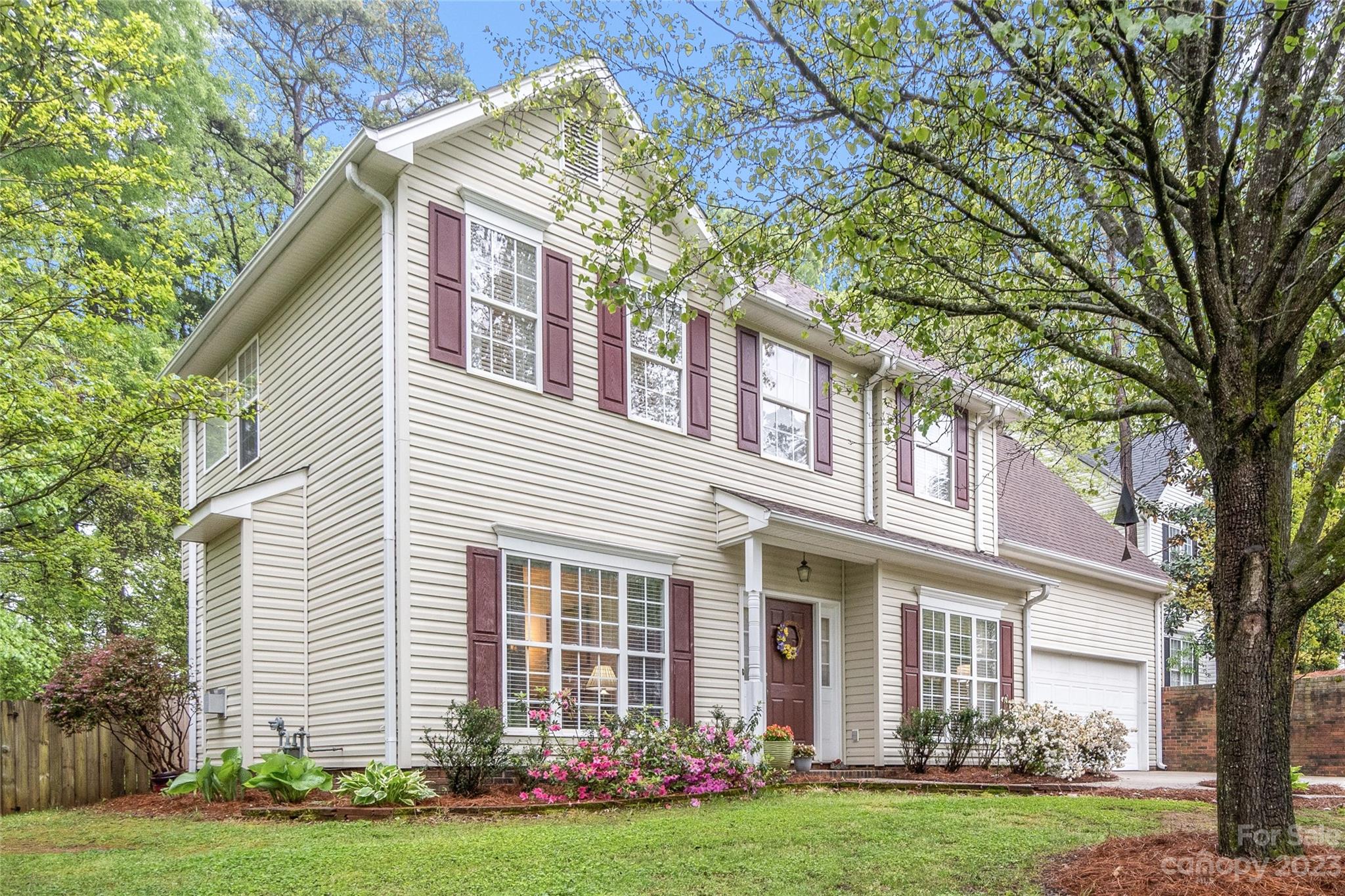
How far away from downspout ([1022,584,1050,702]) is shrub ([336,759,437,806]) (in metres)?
10.5

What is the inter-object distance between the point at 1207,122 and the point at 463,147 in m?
6.82

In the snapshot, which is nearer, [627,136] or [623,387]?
[623,387]

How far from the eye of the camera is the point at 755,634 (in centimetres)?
1091

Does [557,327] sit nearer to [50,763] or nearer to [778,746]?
[778,746]

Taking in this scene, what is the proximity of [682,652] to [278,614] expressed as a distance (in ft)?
14.1

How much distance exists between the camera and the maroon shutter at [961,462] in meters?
15.6

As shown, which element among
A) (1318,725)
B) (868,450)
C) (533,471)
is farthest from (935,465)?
(1318,725)

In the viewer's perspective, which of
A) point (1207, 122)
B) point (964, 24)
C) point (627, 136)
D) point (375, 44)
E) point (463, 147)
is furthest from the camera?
point (375, 44)

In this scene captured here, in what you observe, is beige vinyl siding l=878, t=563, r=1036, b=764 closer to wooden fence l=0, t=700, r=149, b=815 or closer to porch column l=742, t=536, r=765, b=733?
porch column l=742, t=536, r=765, b=733

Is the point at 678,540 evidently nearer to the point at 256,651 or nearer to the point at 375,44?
the point at 256,651

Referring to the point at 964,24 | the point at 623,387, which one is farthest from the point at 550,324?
the point at 964,24

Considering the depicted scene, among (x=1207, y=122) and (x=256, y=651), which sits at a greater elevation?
(x=1207, y=122)

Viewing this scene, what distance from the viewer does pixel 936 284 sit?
23.8 ft

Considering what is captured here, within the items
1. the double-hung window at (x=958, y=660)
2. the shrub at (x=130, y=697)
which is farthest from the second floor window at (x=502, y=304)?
the double-hung window at (x=958, y=660)
